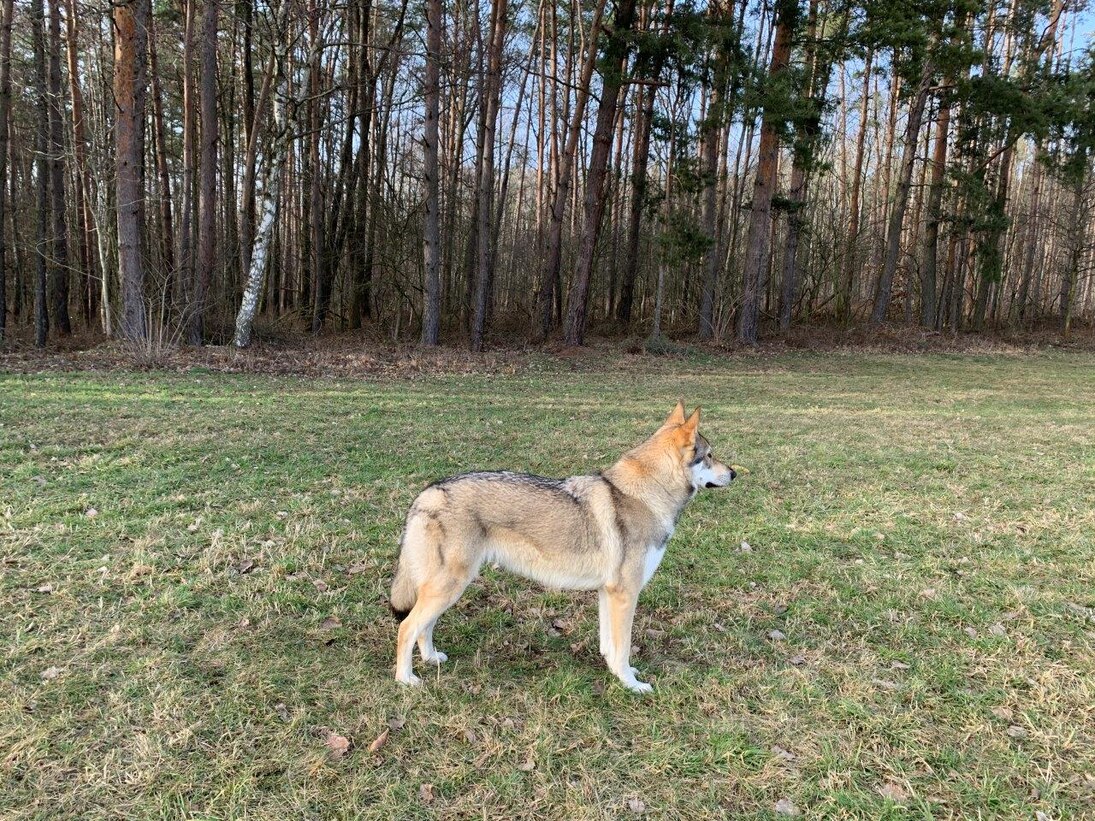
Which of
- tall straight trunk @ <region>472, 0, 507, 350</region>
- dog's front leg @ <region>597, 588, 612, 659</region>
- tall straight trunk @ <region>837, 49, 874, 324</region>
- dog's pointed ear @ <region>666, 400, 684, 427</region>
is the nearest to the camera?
dog's front leg @ <region>597, 588, 612, 659</region>

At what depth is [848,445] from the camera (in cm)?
1024

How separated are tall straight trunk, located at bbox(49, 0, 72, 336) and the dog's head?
61.6ft

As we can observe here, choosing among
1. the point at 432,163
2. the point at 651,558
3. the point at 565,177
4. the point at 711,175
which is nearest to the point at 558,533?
the point at 651,558

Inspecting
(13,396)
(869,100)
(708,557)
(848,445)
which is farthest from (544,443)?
(869,100)

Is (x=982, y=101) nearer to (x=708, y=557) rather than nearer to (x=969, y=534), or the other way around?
(x=969, y=534)

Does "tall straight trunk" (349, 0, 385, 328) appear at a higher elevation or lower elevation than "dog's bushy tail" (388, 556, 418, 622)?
higher

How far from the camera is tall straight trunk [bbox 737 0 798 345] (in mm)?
21375

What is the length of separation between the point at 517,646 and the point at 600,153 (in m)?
20.1

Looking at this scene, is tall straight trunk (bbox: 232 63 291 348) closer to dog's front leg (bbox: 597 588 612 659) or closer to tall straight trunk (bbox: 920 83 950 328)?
dog's front leg (bbox: 597 588 612 659)

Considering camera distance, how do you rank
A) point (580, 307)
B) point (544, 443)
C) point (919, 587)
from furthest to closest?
point (580, 307)
point (544, 443)
point (919, 587)

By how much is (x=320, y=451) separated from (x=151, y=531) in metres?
2.99

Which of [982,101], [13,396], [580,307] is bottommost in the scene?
[13,396]

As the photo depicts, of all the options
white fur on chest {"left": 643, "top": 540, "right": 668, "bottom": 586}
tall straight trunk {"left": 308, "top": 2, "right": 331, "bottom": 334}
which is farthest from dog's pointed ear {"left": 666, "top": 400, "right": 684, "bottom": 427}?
tall straight trunk {"left": 308, "top": 2, "right": 331, "bottom": 334}

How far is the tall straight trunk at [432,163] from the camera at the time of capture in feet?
58.3
